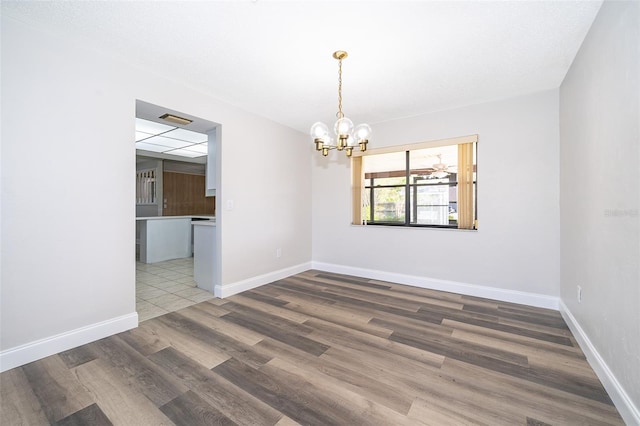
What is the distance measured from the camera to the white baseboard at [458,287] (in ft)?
10.0

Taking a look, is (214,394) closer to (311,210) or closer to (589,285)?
(589,285)

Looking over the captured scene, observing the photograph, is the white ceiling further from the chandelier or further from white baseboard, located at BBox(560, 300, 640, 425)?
white baseboard, located at BBox(560, 300, 640, 425)

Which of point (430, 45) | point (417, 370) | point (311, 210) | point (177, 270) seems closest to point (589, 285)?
point (417, 370)

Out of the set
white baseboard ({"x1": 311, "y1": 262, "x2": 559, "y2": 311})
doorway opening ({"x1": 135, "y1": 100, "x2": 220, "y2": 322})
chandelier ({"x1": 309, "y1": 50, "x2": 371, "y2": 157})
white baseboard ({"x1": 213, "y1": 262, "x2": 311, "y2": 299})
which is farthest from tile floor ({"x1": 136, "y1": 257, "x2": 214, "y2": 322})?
chandelier ({"x1": 309, "y1": 50, "x2": 371, "y2": 157})

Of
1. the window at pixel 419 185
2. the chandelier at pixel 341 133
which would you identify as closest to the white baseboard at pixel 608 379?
the window at pixel 419 185

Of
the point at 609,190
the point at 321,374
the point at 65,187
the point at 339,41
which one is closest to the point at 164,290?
the point at 65,187

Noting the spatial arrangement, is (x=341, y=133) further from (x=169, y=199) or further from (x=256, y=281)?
(x=169, y=199)

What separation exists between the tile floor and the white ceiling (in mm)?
2545

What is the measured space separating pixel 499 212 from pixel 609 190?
66.0 inches

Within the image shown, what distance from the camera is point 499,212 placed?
328 centimetres

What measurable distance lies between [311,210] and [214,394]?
3519 mm

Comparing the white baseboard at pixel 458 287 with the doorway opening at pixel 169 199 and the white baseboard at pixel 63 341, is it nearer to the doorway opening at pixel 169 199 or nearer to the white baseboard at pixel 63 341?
the doorway opening at pixel 169 199

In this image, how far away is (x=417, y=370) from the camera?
189cm

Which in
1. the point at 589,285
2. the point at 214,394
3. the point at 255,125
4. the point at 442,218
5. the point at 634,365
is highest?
the point at 255,125
